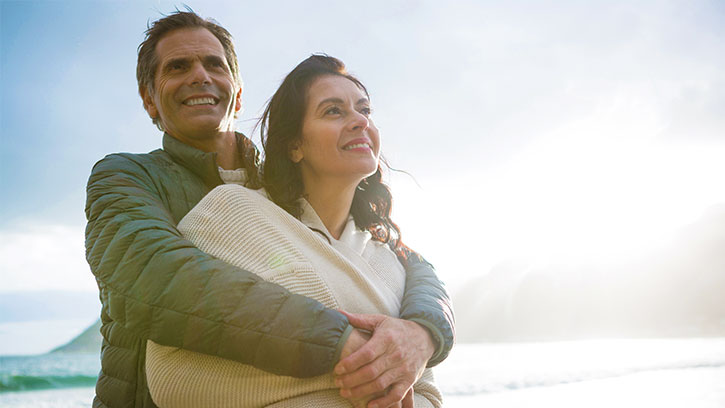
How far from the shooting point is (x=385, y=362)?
1273mm

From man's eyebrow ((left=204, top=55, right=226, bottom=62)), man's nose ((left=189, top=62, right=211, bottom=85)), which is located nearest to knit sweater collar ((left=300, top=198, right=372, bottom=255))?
man's nose ((left=189, top=62, right=211, bottom=85))

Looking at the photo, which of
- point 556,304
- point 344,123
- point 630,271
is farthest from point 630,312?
point 344,123

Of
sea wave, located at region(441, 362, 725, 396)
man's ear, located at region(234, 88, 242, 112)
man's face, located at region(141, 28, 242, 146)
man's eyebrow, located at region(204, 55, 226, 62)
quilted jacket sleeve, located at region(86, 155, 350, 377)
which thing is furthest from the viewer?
sea wave, located at region(441, 362, 725, 396)

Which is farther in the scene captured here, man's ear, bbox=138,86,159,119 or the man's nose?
man's ear, bbox=138,86,159,119

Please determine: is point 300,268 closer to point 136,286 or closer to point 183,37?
point 136,286

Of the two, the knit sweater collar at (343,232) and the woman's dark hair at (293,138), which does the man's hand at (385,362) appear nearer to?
the knit sweater collar at (343,232)

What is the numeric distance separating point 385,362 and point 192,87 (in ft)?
5.32

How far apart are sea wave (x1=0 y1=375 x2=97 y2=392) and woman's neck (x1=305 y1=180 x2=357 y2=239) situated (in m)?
12.6

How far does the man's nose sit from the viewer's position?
227cm

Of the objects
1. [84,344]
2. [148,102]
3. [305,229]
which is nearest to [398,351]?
[305,229]

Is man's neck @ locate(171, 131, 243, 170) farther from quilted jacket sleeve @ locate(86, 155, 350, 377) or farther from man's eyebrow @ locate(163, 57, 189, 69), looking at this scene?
quilted jacket sleeve @ locate(86, 155, 350, 377)

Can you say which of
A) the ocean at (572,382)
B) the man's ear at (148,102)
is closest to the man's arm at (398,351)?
the man's ear at (148,102)

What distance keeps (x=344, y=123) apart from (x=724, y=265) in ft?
78.5

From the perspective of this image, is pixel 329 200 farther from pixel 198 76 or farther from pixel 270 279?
pixel 198 76
